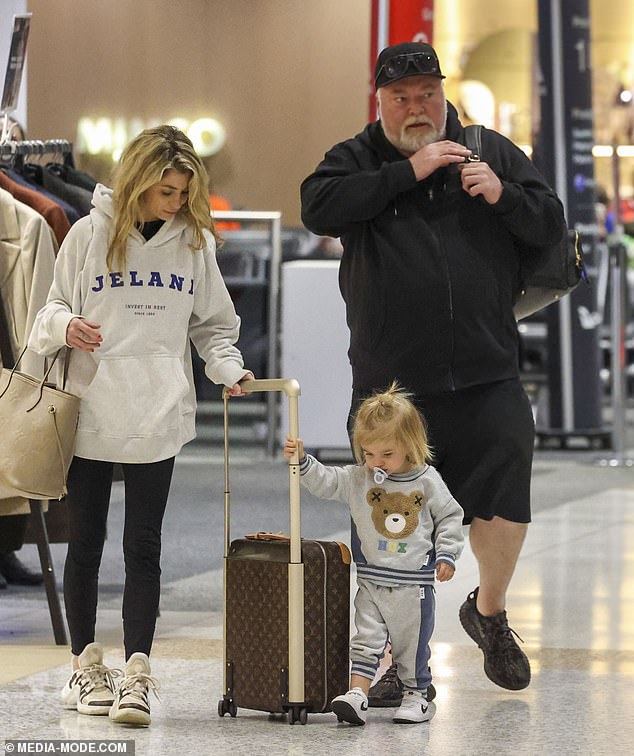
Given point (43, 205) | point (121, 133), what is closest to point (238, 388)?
point (43, 205)

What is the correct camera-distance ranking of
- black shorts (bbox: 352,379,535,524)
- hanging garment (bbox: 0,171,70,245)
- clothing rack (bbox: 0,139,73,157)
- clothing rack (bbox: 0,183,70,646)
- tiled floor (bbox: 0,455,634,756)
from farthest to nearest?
clothing rack (bbox: 0,139,73,157), hanging garment (bbox: 0,171,70,245), clothing rack (bbox: 0,183,70,646), black shorts (bbox: 352,379,535,524), tiled floor (bbox: 0,455,634,756)

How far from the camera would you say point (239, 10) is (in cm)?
1966

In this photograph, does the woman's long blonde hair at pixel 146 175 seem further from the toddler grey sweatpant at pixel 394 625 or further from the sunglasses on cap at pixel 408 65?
the toddler grey sweatpant at pixel 394 625

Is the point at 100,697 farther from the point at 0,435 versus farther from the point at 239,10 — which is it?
the point at 239,10

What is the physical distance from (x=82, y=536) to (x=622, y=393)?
8.66 metres

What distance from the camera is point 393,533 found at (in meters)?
4.00

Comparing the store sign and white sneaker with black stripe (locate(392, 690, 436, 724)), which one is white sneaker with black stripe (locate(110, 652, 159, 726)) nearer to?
white sneaker with black stripe (locate(392, 690, 436, 724))

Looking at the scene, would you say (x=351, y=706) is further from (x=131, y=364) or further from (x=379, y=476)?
(x=131, y=364)

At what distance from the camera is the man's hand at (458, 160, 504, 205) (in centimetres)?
413

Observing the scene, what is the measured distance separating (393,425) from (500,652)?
2.79ft

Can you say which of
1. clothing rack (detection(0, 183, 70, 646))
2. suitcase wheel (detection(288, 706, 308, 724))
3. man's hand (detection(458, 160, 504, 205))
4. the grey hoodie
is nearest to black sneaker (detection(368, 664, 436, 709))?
suitcase wheel (detection(288, 706, 308, 724))

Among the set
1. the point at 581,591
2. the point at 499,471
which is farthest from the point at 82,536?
the point at 581,591

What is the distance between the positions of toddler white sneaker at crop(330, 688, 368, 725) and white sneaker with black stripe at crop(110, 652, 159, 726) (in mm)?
464

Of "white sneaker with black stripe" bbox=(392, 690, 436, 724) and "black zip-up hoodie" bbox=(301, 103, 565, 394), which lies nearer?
"white sneaker with black stripe" bbox=(392, 690, 436, 724)
